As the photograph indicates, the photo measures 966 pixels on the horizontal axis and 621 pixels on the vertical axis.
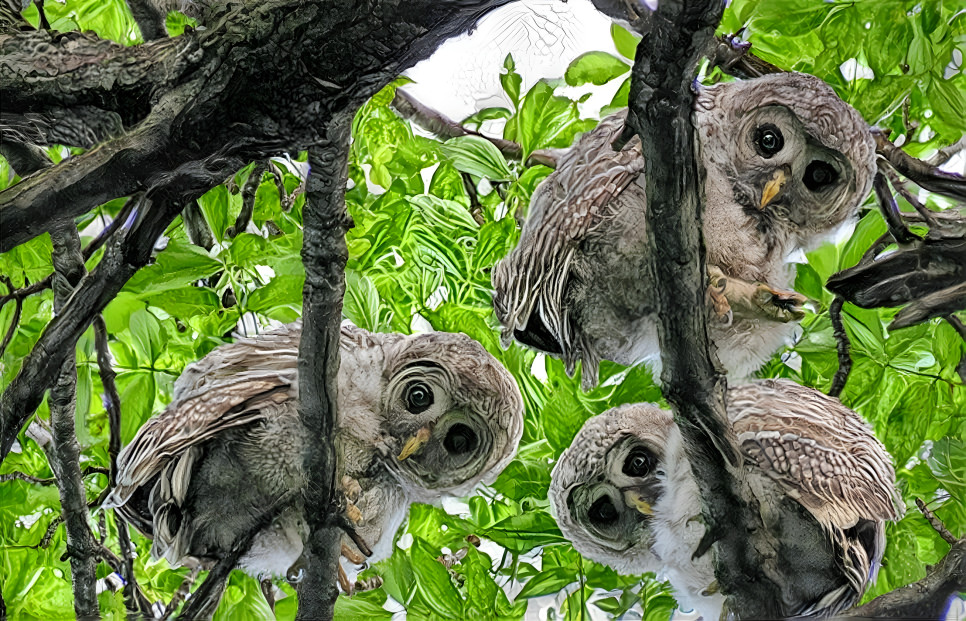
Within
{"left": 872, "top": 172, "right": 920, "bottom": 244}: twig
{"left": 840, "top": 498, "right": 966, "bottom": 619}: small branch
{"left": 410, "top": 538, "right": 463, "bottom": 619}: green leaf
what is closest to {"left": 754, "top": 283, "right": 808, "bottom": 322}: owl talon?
{"left": 872, "top": 172, "right": 920, "bottom": 244}: twig

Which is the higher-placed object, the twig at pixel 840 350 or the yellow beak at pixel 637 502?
the twig at pixel 840 350

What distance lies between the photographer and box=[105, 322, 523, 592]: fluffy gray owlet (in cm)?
59

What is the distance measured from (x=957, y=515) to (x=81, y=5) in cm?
82

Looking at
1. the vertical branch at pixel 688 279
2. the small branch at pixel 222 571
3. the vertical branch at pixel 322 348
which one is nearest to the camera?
the vertical branch at pixel 688 279

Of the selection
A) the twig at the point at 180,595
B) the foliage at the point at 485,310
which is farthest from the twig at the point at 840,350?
the twig at the point at 180,595

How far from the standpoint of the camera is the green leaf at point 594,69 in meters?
0.59

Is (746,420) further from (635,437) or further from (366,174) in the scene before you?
(366,174)

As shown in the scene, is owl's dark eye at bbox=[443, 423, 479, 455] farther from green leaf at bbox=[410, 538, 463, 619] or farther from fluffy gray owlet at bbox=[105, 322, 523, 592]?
green leaf at bbox=[410, 538, 463, 619]

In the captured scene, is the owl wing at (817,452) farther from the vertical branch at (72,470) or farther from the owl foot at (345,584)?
the vertical branch at (72,470)

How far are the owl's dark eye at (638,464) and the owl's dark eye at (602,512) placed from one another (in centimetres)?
3

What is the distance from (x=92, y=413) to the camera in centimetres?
69

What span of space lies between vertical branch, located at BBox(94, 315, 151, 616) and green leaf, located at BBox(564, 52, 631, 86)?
1.43 feet

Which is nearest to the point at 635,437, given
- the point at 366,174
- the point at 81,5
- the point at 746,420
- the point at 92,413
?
the point at 746,420

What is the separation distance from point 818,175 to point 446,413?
0.31 meters
